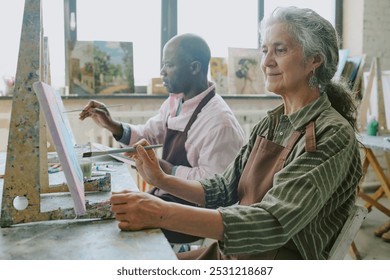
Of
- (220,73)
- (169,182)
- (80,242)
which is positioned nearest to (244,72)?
(220,73)

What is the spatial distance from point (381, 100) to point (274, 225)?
260 centimetres

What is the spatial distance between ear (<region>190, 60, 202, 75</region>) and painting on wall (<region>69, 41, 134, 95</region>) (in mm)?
1364

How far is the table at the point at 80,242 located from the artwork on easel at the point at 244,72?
2.57 m

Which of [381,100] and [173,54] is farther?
[381,100]

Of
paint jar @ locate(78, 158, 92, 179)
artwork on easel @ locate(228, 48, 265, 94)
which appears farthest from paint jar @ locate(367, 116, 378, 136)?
paint jar @ locate(78, 158, 92, 179)

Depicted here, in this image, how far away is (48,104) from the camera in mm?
797

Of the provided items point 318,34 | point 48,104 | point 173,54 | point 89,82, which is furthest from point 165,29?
point 48,104

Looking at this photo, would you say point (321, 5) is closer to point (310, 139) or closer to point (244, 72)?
point (244, 72)

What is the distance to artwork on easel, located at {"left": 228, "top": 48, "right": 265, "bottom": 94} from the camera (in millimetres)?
3318

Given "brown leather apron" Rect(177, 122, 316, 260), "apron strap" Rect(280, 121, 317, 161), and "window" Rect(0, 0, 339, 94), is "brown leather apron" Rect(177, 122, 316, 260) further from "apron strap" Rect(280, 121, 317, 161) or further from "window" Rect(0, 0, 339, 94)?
"window" Rect(0, 0, 339, 94)

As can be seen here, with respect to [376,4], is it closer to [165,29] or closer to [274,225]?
[165,29]

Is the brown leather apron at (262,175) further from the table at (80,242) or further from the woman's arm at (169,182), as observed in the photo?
the table at (80,242)

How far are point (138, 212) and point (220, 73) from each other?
2.57 meters
